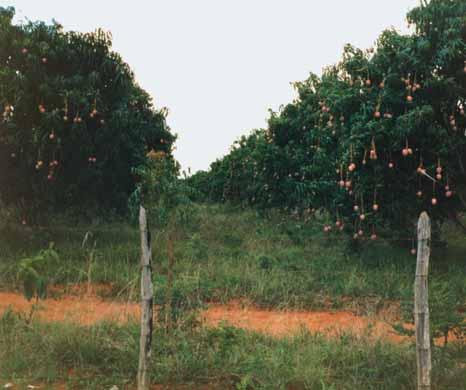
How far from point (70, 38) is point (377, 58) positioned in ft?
21.7

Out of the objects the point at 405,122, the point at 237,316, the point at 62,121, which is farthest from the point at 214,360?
the point at 62,121

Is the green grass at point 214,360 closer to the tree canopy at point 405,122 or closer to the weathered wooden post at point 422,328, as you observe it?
the weathered wooden post at point 422,328

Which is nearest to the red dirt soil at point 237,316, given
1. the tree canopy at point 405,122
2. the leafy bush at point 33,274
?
the leafy bush at point 33,274

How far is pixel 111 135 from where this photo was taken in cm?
1155

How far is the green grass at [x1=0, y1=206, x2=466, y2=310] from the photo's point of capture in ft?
26.5

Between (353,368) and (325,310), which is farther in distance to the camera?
(325,310)

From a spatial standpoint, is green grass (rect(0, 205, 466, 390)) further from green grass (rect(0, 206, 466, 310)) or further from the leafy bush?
the leafy bush

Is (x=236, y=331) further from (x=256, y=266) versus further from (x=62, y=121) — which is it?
(x=62, y=121)

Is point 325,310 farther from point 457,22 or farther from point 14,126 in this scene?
point 14,126

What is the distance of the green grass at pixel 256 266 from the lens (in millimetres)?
8078

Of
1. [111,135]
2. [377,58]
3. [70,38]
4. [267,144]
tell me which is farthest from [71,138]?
[267,144]

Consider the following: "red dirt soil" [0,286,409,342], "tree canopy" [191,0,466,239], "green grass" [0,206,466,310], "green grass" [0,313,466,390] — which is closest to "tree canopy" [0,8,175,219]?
"green grass" [0,206,466,310]

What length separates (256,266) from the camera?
967 centimetres

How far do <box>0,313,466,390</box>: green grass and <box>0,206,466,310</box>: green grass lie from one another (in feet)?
2.45
